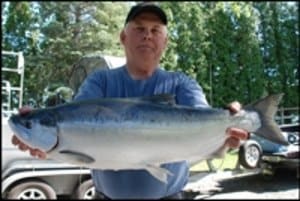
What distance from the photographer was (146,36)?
1.56 metres

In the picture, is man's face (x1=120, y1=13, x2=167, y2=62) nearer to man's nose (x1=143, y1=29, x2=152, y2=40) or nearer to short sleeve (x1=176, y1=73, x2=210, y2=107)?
man's nose (x1=143, y1=29, x2=152, y2=40)

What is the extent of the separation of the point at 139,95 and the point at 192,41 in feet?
34.0

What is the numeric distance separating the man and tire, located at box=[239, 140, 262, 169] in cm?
582

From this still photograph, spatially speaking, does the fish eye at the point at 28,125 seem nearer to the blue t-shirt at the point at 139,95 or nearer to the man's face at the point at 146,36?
the blue t-shirt at the point at 139,95

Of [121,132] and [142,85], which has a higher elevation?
[142,85]

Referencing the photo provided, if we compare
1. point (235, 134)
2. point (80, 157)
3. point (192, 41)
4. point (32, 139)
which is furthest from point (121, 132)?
point (192, 41)

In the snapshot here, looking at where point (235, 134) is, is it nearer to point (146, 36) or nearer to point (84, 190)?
point (146, 36)

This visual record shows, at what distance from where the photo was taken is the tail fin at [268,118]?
1398 mm

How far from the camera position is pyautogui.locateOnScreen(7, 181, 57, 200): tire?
4.75 m

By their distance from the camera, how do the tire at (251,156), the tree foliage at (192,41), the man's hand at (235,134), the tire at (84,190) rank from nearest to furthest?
1. the man's hand at (235,134)
2. the tire at (84,190)
3. the tree foliage at (192,41)
4. the tire at (251,156)

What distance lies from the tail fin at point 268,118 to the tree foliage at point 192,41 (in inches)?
153

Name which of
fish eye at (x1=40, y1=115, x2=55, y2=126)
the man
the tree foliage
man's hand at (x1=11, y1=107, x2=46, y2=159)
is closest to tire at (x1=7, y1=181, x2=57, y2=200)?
the tree foliage

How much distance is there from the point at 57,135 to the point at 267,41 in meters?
11.2

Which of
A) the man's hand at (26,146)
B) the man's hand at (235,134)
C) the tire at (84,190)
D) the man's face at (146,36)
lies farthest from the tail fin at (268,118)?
the tire at (84,190)
